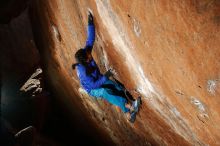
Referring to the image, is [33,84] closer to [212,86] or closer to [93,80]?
[93,80]

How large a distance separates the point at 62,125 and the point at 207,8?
10.7 metres

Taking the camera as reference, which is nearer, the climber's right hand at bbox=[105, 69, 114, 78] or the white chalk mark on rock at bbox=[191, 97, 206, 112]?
the white chalk mark on rock at bbox=[191, 97, 206, 112]

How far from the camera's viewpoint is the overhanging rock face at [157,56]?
4.07 m

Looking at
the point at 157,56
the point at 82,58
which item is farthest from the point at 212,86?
the point at 82,58

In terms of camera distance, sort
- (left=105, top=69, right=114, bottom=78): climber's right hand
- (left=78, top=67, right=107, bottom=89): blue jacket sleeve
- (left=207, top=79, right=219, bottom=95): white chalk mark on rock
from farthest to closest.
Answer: (left=105, top=69, right=114, bottom=78): climber's right hand
(left=78, top=67, right=107, bottom=89): blue jacket sleeve
(left=207, top=79, right=219, bottom=95): white chalk mark on rock

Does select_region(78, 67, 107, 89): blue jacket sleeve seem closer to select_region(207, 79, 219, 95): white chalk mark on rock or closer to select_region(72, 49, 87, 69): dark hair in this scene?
select_region(72, 49, 87, 69): dark hair

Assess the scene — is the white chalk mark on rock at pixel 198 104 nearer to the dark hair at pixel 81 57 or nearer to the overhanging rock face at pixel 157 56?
the overhanging rock face at pixel 157 56

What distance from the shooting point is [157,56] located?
5.07 metres

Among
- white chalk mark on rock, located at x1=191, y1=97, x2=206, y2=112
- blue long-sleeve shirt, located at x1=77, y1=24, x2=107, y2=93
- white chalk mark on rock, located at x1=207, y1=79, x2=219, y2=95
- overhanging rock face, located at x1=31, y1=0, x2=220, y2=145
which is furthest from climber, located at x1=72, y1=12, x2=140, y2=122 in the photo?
white chalk mark on rock, located at x1=207, y1=79, x2=219, y2=95

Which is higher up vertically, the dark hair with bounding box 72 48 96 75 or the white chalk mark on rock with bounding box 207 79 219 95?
the dark hair with bounding box 72 48 96 75

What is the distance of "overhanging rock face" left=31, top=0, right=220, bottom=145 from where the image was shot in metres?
4.07

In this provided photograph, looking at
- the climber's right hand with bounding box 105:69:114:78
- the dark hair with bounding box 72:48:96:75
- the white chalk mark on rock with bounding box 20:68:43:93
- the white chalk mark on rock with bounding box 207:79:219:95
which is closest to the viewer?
the white chalk mark on rock with bounding box 207:79:219:95

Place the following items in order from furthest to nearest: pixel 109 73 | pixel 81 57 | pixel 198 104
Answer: pixel 109 73
pixel 81 57
pixel 198 104

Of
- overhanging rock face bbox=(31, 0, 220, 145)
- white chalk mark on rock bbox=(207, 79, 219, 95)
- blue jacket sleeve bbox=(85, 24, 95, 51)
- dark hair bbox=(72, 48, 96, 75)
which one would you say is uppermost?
blue jacket sleeve bbox=(85, 24, 95, 51)
